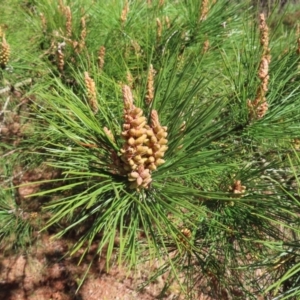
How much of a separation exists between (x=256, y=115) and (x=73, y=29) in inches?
30.6

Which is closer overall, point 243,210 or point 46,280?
point 243,210

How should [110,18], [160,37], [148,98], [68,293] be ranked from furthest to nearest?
[68,293] < [110,18] < [160,37] < [148,98]

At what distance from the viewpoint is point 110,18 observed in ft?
4.86

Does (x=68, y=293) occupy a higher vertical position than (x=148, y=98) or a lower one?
lower

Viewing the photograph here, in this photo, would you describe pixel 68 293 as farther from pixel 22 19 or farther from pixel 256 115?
pixel 256 115

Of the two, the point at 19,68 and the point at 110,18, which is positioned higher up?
the point at 110,18

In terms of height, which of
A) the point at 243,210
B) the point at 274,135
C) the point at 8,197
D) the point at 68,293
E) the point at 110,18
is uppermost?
the point at 110,18

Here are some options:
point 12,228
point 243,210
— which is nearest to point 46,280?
point 12,228

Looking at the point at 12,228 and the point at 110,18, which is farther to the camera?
the point at 12,228

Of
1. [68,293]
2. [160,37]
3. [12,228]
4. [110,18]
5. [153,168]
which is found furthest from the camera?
[68,293]

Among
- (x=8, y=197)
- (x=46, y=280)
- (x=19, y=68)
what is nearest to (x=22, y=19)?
(x=19, y=68)

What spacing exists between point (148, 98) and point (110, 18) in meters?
0.84

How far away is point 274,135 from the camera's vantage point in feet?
2.87

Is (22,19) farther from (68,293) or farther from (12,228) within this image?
(68,293)
